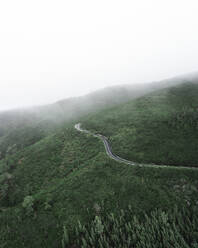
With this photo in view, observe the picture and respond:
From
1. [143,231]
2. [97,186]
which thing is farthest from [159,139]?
[143,231]

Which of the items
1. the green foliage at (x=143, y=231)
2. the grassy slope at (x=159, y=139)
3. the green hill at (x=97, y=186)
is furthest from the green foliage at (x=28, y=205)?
the grassy slope at (x=159, y=139)

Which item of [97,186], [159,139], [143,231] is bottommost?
[143,231]

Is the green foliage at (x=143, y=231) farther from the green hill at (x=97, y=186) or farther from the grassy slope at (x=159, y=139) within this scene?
the grassy slope at (x=159, y=139)

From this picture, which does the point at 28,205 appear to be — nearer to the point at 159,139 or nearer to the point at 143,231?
the point at 143,231

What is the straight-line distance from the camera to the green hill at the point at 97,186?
29547 millimetres

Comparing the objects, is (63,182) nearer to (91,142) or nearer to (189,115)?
(91,142)

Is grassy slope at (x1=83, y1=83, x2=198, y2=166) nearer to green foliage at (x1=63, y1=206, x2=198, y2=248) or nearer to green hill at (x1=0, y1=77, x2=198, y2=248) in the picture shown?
green hill at (x1=0, y1=77, x2=198, y2=248)

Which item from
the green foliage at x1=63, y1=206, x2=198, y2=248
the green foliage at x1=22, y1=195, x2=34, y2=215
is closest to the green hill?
the green foliage at x1=22, y1=195, x2=34, y2=215

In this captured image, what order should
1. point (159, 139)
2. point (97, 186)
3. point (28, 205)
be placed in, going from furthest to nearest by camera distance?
point (159, 139) < point (97, 186) < point (28, 205)

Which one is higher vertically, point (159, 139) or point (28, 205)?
point (159, 139)

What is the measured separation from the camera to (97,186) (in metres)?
40.1

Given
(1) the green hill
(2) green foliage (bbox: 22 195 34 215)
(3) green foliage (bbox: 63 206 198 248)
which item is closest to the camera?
(3) green foliage (bbox: 63 206 198 248)

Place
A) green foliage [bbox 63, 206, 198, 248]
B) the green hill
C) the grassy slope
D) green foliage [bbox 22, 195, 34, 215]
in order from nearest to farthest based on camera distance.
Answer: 1. green foliage [bbox 63, 206, 198, 248]
2. the green hill
3. green foliage [bbox 22, 195, 34, 215]
4. the grassy slope

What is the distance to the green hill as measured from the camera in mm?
29547
